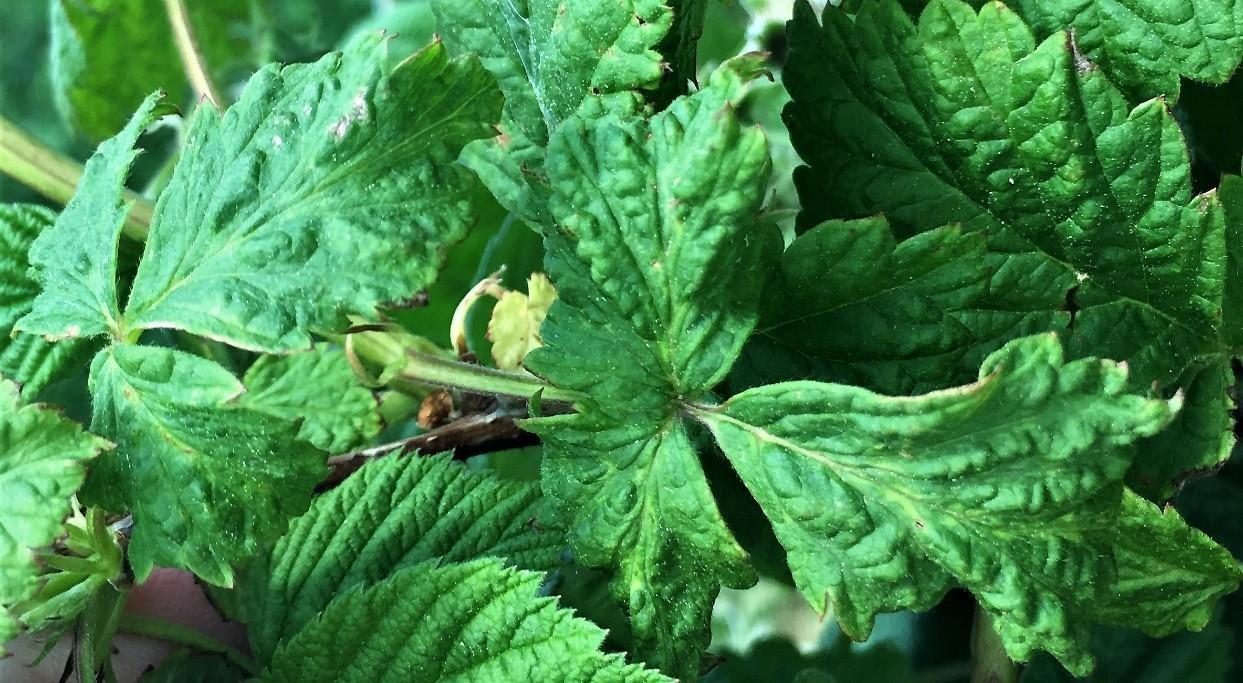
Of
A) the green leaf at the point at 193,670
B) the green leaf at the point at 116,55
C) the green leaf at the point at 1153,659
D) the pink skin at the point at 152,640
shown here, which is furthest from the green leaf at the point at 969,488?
the green leaf at the point at 116,55

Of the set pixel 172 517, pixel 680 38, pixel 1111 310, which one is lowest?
pixel 1111 310

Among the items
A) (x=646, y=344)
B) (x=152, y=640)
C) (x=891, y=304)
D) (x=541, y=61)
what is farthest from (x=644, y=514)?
(x=152, y=640)

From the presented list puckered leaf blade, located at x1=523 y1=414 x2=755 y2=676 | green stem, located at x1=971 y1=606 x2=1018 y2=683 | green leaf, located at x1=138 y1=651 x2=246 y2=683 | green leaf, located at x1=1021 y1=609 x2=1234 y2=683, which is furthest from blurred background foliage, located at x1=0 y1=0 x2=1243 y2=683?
green leaf, located at x1=138 y1=651 x2=246 y2=683

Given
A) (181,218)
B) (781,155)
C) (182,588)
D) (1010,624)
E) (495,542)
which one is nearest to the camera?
(1010,624)

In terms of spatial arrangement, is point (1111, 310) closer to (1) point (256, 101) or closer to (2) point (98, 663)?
(1) point (256, 101)

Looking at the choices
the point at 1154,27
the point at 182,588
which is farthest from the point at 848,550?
the point at 182,588

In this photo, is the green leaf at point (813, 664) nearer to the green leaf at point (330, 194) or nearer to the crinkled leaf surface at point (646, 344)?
the crinkled leaf surface at point (646, 344)

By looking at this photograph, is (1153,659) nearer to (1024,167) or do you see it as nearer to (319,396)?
(1024,167)
